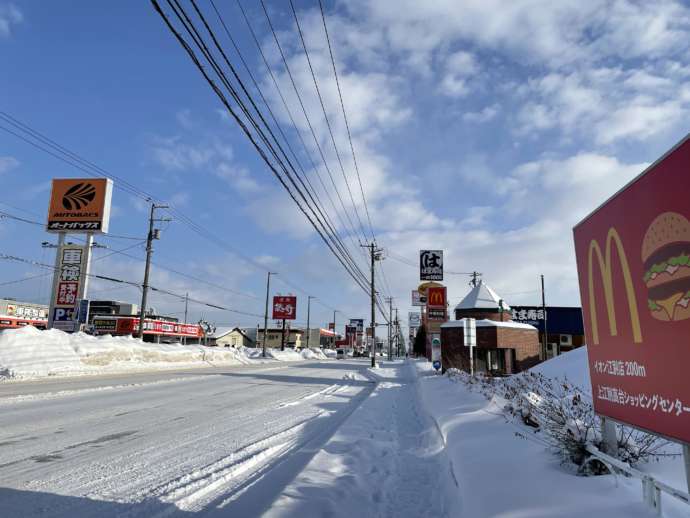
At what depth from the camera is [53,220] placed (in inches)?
1543

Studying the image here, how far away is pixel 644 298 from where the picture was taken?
3607mm

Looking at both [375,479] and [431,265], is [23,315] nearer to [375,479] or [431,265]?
[431,265]

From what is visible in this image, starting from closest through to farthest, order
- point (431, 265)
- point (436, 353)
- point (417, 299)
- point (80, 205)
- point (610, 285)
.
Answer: point (610, 285)
point (436, 353)
point (431, 265)
point (80, 205)
point (417, 299)

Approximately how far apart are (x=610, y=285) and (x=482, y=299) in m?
38.5

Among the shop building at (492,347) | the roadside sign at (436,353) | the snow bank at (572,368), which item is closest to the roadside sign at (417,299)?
the shop building at (492,347)

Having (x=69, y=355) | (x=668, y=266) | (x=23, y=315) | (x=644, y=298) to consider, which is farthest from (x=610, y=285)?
(x=23, y=315)

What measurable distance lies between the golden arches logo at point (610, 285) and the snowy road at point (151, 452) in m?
3.90

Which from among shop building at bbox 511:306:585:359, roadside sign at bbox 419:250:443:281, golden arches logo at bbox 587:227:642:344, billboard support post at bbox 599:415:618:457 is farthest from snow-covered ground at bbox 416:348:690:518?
shop building at bbox 511:306:585:359

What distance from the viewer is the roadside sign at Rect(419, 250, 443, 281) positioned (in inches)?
1444

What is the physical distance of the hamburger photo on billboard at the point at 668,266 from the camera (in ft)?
9.87

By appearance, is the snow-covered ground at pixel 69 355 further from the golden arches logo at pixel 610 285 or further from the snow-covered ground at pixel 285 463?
the golden arches logo at pixel 610 285

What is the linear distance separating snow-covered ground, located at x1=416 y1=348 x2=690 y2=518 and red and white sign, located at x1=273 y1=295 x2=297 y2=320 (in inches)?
3217

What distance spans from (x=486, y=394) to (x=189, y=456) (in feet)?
24.6

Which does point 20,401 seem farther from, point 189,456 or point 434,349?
point 434,349
